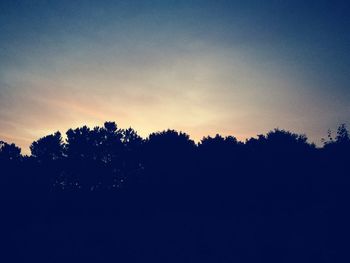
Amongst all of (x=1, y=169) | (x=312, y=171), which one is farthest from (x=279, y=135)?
(x=1, y=169)

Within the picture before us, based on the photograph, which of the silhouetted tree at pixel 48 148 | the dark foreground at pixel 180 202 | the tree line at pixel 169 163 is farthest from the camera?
the silhouetted tree at pixel 48 148

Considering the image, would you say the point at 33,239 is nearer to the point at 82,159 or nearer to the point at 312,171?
the point at 82,159

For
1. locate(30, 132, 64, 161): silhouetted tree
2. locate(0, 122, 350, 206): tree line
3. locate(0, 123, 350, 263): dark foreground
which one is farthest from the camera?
locate(30, 132, 64, 161): silhouetted tree

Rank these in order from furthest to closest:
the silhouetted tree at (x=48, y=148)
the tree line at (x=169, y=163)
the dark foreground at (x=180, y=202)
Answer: the silhouetted tree at (x=48, y=148), the tree line at (x=169, y=163), the dark foreground at (x=180, y=202)

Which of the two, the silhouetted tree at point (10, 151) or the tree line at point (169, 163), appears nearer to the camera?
the tree line at point (169, 163)

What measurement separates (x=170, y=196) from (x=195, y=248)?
1188 cm

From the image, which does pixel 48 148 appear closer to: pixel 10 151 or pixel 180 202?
pixel 10 151

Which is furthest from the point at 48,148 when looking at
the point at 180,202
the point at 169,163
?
the point at 180,202

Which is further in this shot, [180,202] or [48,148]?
[48,148]

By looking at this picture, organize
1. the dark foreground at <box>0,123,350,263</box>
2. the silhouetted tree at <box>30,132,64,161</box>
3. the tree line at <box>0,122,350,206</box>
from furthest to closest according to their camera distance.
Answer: the silhouetted tree at <box>30,132,64,161</box> < the tree line at <box>0,122,350,206</box> < the dark foreground at <box>0,123,350,263</box>

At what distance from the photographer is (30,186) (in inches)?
1943

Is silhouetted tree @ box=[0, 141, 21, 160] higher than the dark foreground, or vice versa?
silhouetted tree @ box=[0, 141, 21, 160]

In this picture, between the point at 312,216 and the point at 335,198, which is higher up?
the point at 335,198

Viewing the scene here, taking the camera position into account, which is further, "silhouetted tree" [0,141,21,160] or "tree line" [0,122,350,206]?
"silhouetted tree" [0,141,21,160]
